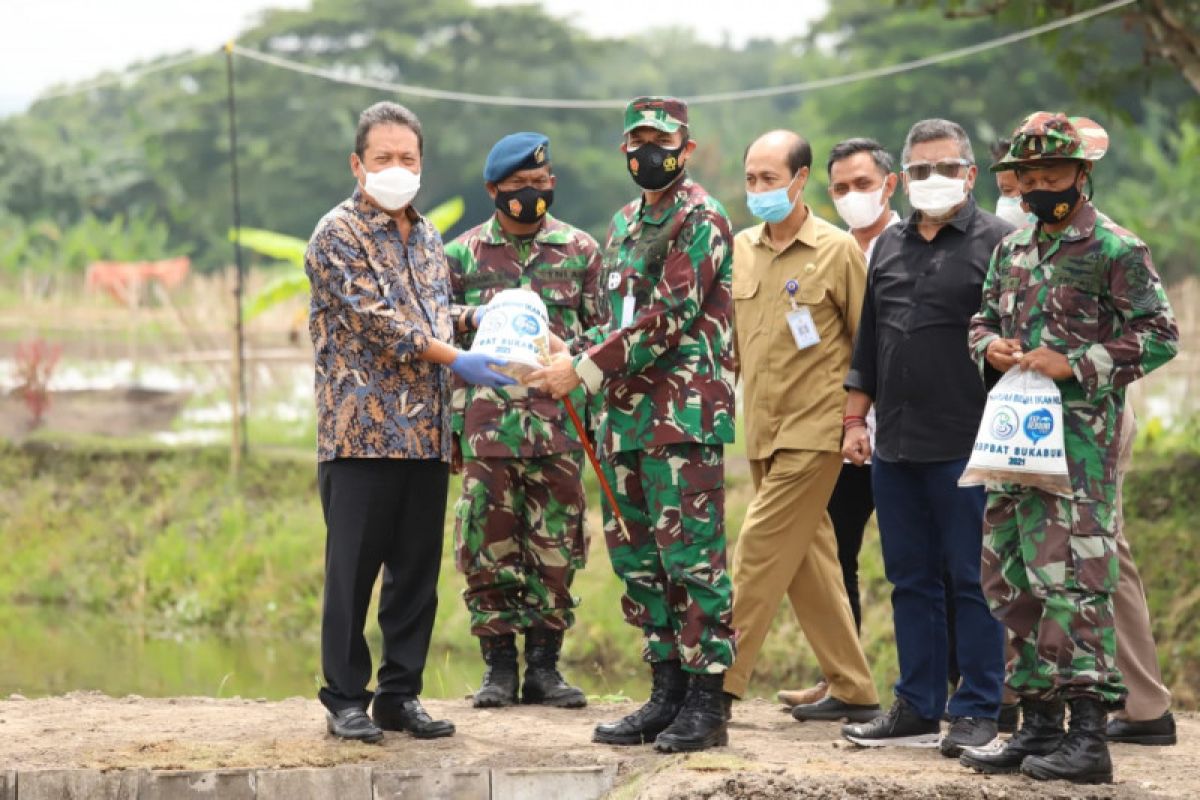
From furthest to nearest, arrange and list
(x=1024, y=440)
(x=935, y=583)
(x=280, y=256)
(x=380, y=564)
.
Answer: (x=280, y=256) < (x=380, y=564) < (x=935, y=583) < (x=1024, y=440)

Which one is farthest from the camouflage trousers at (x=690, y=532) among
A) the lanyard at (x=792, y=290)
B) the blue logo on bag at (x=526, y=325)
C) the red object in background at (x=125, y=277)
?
the red object in background at (x=125, y=277)

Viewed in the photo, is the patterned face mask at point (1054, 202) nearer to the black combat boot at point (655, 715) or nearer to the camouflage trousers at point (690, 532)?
the camouflage trousers at point (690, 532)

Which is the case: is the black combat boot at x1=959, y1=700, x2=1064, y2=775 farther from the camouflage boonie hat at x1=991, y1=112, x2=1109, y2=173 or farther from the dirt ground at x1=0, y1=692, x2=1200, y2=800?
the camouflage boonie hat at x1=991, y1=112, x2=1109, y2=173

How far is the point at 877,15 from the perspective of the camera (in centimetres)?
3503

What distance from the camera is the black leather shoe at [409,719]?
611 cm

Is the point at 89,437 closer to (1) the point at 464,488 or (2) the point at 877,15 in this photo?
(1) the point at 464,488

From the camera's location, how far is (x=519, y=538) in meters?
6.92

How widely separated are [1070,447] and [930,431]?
1.97 feet

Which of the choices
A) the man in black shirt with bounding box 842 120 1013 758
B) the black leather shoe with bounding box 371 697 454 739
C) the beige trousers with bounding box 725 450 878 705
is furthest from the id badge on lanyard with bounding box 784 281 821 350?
the black leather shoe with bounding box 371 697 454 739

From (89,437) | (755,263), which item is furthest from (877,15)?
(755,263)

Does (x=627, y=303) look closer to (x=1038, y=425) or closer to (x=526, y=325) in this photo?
(x=526, y=325)

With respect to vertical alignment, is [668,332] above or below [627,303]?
below

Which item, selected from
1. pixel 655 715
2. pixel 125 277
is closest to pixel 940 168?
pixel 655 715

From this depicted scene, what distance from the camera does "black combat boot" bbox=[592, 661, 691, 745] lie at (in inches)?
235
